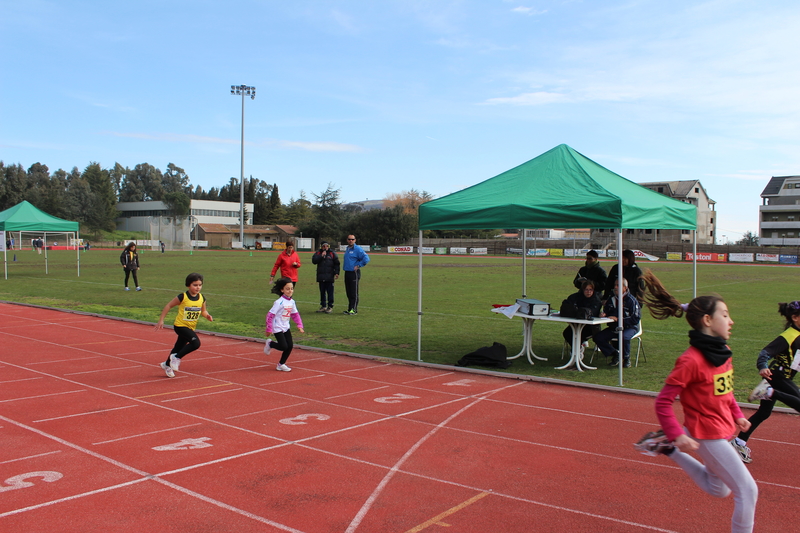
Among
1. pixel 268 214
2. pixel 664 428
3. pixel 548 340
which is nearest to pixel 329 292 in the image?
pixel 548 340

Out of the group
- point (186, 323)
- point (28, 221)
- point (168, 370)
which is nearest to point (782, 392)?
point (186, 323)

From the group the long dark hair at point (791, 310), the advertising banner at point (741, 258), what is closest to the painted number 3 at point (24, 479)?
the long dark hair at point (791, 310)

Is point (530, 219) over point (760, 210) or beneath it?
beneath

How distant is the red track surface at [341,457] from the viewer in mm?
4234

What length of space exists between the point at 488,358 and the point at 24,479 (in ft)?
21.1

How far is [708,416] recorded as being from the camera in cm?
353

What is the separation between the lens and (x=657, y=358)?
10.2 meters

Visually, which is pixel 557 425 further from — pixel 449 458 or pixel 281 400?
pixel 281 400

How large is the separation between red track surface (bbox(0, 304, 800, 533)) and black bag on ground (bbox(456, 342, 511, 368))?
528 mm

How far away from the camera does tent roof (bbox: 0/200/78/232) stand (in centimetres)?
2547

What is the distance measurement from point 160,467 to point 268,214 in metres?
121

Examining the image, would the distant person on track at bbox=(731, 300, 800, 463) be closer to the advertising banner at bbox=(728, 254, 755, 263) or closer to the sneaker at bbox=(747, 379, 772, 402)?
the sneaker at bbox=(747, 379, 772, 402)

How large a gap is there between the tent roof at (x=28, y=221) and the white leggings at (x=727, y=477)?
27479 millimetres

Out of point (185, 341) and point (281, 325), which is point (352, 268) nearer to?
point (281, 325)
